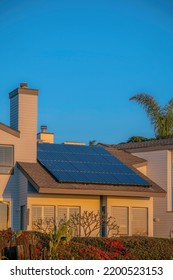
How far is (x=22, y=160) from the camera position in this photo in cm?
3947

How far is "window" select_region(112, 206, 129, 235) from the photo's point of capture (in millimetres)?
39969

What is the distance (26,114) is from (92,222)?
6.59 m

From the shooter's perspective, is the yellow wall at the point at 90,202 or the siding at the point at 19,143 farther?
the siding at the point at 19,143

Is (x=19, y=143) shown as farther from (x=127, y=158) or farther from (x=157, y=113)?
(x=157, y=113)

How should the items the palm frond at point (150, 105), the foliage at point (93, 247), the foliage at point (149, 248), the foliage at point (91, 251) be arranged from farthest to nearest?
1. the palm frond at point (150, 105)
2. the foliage at point (149, 248)
3. the foliage at point (91, 251)
4. the foliage at point (93, 247)

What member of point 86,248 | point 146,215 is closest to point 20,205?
point 146,215

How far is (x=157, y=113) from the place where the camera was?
54219 millimetres

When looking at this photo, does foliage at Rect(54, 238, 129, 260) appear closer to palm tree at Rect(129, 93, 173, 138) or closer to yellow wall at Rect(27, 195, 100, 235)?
yellow wall at Rect(27, 195, 100, 235)

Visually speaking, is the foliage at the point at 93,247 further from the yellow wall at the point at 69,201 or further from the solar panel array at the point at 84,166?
the solar panel array at the point at 84,166

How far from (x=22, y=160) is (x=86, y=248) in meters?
16.7

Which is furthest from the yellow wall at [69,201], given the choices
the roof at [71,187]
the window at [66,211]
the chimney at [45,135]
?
the chimney at [45,135]

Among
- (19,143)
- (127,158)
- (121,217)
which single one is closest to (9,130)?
(19,143)

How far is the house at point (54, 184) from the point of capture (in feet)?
124

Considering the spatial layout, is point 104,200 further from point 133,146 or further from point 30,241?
point 30,241
